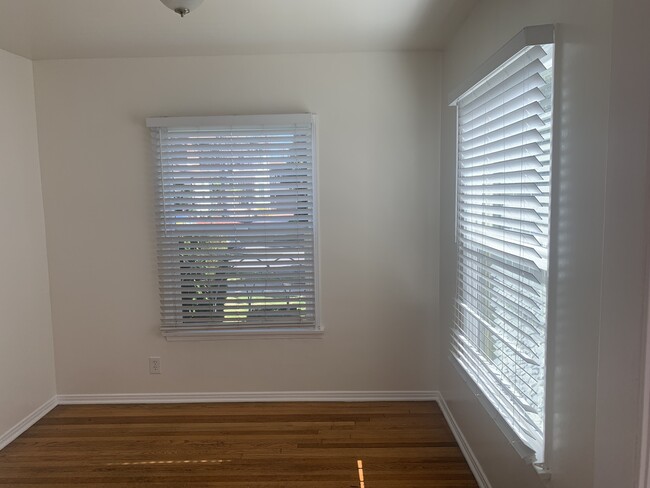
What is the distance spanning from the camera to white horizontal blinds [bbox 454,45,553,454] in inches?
63.6

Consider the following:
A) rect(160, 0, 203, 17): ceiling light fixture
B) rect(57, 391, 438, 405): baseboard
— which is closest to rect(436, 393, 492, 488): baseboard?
rect(57, 391, 438, 405): baseboard

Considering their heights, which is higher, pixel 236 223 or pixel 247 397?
pixel 236 223

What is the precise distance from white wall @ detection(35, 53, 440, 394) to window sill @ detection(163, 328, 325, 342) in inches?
1.6

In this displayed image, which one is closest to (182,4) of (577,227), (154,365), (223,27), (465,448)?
(223,27)

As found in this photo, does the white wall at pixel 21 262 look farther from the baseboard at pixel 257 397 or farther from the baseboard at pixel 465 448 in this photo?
the baseboard at pixel 465 448

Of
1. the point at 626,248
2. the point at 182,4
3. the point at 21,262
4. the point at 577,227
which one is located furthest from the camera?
the point at 21,262

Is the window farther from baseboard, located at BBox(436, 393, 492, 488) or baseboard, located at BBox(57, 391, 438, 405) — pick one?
baseboard, located at BBox(436, 393, 492, 488)

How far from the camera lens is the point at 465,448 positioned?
261cm

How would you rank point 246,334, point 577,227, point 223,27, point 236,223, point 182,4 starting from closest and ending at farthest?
point 577,227 < point 182,4 < point 223,27 < point 236,223 < point 246,334

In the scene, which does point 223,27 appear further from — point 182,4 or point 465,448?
point 465,448

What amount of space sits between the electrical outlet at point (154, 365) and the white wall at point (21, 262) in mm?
699

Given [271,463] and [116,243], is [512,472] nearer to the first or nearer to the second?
[271,463]

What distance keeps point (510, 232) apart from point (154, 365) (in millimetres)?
2625

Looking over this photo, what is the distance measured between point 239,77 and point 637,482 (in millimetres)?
2989
